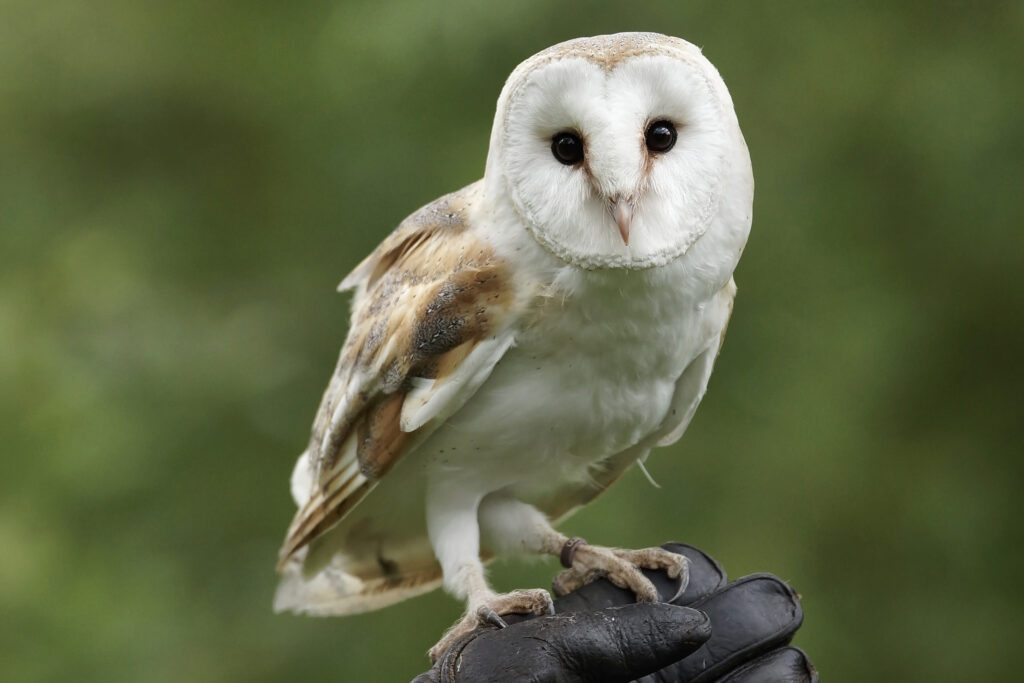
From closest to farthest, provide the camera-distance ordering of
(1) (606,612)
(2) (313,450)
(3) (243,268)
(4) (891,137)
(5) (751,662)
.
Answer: (1) (606,612) < (5) (751,662) < (2) (313,450) < (4) (891,137) < (3) (243,268)

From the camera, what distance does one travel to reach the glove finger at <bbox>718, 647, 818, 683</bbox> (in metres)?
1.66

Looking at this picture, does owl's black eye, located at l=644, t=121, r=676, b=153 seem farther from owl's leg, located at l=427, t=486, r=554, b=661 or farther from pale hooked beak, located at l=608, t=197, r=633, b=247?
owl's leg, located at l=427, t=486, r=554, b=661

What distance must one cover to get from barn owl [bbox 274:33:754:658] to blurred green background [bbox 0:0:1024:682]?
38.6 inches

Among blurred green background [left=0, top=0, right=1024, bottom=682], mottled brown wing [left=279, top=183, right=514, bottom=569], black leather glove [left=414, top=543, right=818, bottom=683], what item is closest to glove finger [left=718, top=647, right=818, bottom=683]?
black leather glove [left=414, top=543, right=818, bottom=683]

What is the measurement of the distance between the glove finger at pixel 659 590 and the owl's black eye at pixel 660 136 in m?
0.71

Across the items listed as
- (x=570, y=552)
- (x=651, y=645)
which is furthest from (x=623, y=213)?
(x=570, y=552)

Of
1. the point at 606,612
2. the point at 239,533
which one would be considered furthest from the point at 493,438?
the point at 239,533

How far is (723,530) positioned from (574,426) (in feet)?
5.26

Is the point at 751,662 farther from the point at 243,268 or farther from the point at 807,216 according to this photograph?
the point at 243,268

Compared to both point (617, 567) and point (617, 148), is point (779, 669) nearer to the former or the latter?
point (617, 567)

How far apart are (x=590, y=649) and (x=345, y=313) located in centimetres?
167

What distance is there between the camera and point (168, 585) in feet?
9.89

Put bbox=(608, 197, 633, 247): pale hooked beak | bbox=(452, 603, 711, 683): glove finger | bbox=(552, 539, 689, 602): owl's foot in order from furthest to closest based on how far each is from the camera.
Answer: bbox=(552, 539, 689, 602): owl's foot
bbox=(452, 603, 711, 683): glove finger
bbox=(608, 197, 633, 247): pale hooked beak

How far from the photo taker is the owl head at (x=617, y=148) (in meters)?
1.40
